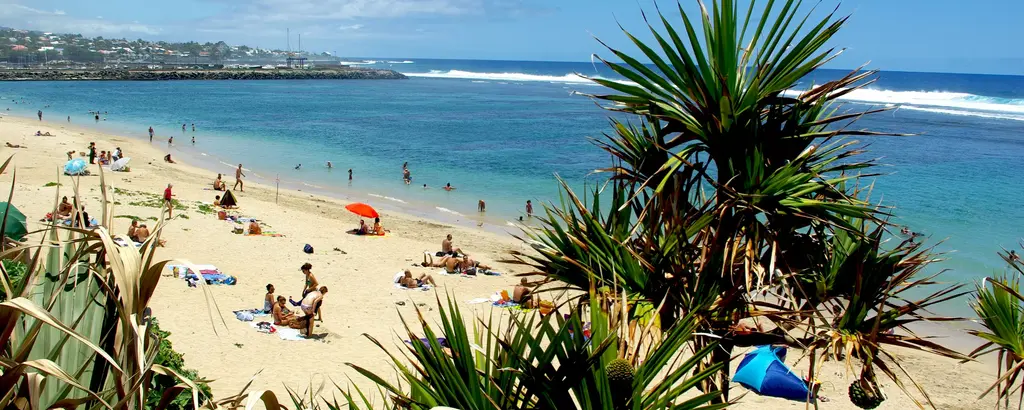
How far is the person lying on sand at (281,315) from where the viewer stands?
1184 centimetres

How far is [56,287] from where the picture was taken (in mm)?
2051

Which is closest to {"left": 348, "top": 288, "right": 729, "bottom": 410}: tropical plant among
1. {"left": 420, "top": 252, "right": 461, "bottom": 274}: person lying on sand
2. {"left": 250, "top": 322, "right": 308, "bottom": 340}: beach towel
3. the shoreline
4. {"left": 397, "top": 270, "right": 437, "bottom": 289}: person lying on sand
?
{"left": 250, "top": 322, "right": 308, "bottom": 340}: beach towel

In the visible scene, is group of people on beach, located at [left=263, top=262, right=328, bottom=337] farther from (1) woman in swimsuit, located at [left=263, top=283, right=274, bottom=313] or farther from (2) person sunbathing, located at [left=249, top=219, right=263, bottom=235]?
(2) person sunbathing, located at [left=249, top=219, right=263, bottom=235]

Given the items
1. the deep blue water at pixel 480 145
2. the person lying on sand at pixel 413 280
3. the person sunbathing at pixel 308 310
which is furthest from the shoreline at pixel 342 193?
the person sunbathing at pixel 308 310

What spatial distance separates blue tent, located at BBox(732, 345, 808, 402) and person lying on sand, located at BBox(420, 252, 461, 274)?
7989 mm

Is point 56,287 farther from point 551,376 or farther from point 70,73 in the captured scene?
point 70,73

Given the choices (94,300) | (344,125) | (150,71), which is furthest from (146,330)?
(150,71)

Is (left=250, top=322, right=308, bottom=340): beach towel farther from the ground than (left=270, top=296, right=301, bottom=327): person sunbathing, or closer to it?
closer to it

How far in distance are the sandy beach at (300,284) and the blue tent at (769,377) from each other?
38 centimetres

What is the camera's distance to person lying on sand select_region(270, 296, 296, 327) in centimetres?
1184

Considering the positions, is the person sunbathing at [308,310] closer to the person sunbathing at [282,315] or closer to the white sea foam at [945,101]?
the person sunbathing at [282,315]

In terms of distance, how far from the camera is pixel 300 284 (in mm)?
14555

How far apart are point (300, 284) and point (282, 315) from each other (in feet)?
8.89

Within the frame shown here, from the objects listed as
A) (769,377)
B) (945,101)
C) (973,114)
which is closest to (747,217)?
(769,377)
